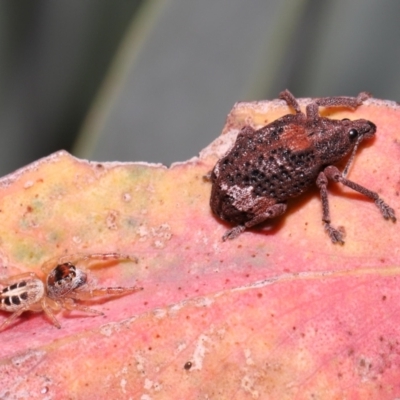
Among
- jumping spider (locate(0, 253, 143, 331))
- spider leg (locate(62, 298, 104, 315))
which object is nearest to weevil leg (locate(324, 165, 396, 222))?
jumping spider (locate(0, 253, 143, 331))

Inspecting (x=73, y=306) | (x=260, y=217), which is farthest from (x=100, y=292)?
(x=260, y=217)

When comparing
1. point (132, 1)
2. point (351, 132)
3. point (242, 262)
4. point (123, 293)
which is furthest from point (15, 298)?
point (132, 1)

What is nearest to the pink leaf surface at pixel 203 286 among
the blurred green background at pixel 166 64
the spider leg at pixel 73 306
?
the spider leg at pixel 73 306

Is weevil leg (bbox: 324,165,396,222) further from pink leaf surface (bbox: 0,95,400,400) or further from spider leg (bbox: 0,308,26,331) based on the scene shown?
spider leg (bbox: 0,308,26,331)

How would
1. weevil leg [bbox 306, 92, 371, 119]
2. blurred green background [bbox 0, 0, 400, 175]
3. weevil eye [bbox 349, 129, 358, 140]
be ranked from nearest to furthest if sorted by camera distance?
weevil eye [bbox 349, 129, 358, 140] < weevil leg [bbox 306, 92, 371, 119] < blurred green background [bbox 0, 0, 400, 175]

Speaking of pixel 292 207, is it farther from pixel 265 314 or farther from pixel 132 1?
pixel 132 1

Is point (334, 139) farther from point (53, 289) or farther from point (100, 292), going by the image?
point (53, 289)
